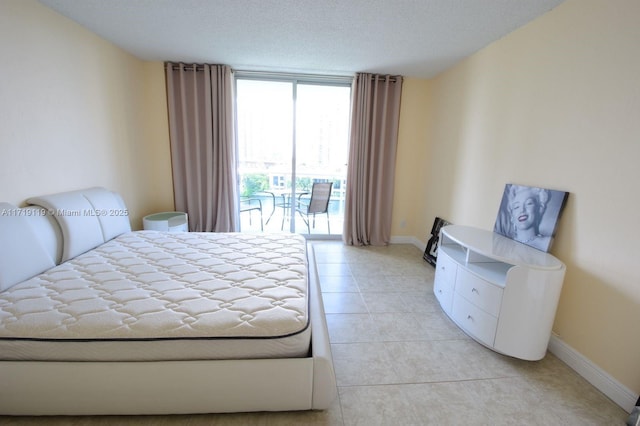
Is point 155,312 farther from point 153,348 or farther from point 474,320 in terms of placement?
point 474,320

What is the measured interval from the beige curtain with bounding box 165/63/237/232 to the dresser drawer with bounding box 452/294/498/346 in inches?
118

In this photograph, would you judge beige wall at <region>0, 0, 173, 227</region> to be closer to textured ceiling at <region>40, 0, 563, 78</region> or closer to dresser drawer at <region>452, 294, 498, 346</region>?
textured ceiling at <region>40, 0, 563, 78</region>

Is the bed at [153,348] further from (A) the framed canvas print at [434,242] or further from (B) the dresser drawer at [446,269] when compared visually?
(A) the framed canvas print at [434,242]

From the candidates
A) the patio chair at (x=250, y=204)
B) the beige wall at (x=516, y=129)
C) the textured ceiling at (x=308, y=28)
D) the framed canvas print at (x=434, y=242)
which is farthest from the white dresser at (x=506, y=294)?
the patio chair at (x=250, y=204)

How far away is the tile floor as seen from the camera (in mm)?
1419

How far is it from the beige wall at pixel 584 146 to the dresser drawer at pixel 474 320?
519mm

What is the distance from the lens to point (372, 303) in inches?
101

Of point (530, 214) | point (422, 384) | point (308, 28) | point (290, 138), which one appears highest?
point (308, 28)

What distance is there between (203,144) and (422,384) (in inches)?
143

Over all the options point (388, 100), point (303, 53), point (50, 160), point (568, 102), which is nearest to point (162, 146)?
point (50, 160)

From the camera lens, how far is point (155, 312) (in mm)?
1413

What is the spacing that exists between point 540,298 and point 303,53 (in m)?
3.07

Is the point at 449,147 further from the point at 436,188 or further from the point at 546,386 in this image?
the point at 546,386

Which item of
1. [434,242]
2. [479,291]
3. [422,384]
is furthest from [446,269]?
[434,242]
